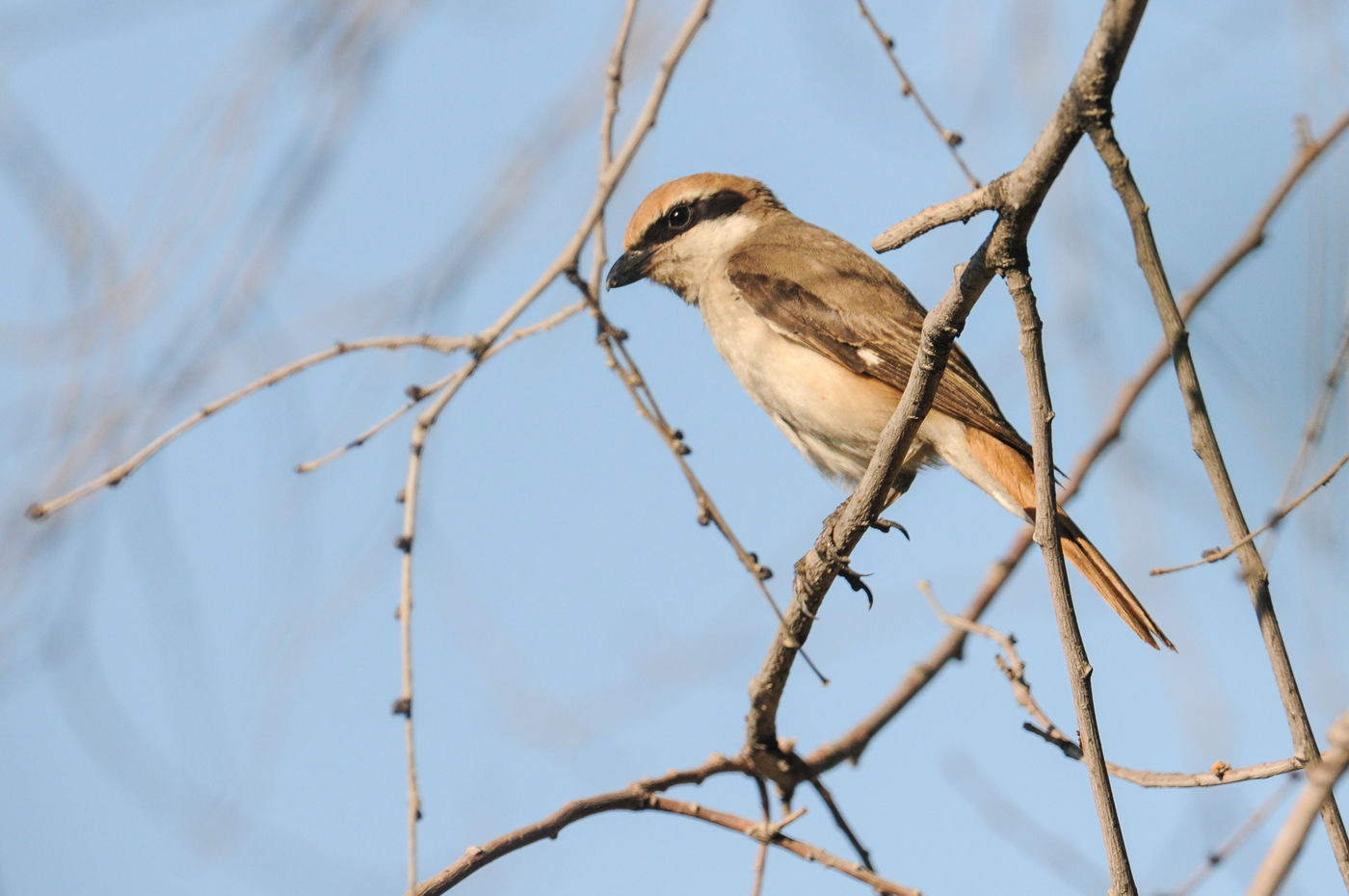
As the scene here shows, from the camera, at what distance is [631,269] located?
4.77 meters

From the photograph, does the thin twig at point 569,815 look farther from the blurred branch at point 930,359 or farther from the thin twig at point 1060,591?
the thin twig at point 1060,591

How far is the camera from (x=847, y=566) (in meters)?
3.11

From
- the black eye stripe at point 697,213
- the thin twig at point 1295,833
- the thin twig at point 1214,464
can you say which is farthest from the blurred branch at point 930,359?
the black eye stripe at point 697,213

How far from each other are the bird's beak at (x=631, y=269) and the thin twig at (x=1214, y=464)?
309 cm

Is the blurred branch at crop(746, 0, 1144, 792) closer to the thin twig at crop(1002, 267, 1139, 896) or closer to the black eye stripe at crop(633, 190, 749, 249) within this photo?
the thin twig at crop(1002, 267, 1139, 896)

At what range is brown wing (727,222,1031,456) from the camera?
149 inches

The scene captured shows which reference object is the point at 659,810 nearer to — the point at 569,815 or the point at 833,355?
the point at 569,815

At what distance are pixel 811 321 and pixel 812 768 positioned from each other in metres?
1.46

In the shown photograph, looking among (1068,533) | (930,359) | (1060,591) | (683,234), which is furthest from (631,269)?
(1060,591)

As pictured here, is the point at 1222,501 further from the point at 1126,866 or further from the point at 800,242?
the point at 800,242

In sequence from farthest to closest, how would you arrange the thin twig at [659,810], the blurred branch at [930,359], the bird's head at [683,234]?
the bird's head at [683,234], the thin twig at [659,810], the blurred branch at [930,359]

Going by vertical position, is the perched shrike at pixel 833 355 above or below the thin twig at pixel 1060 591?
above

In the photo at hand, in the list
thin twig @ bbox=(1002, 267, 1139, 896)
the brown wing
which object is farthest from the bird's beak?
thin twig @ bbox=(1002, 267, 1139, 896)

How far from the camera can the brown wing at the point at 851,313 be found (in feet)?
12.4
